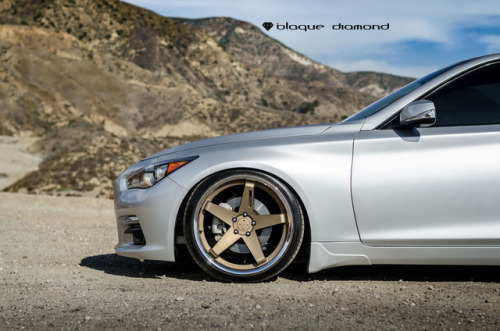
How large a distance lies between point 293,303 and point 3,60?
48.3 metres

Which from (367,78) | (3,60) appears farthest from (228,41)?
(3,60)

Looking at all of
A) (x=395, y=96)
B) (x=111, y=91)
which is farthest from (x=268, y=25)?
(x=111, y=91)

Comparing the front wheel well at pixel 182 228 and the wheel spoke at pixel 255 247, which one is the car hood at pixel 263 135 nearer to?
the front wheel well at pixel 182 228

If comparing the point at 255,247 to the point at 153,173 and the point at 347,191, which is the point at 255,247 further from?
the point at 153,173

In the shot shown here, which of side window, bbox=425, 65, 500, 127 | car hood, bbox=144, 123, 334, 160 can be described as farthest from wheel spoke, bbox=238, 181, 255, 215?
side window, bbox=425, 65, 500, 127

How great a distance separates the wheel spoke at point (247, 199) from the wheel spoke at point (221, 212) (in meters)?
0.08

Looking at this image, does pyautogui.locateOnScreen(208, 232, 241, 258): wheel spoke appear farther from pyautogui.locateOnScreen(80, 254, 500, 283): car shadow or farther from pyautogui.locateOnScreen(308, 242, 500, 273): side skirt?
pyautogui.locateOnScreen(308, 242, 500, 273): side skirt

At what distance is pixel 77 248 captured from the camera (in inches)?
252

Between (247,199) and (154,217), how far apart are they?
0.71 metres

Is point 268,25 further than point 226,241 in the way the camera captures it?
Yes

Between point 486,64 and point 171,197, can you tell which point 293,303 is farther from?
point 486,64

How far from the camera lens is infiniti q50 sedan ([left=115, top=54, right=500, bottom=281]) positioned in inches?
155

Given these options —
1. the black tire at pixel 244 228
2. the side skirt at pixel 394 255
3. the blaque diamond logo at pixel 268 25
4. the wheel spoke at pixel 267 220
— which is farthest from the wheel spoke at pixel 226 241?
the blaque diamond logo at pixel 268 25

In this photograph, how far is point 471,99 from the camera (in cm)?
419
